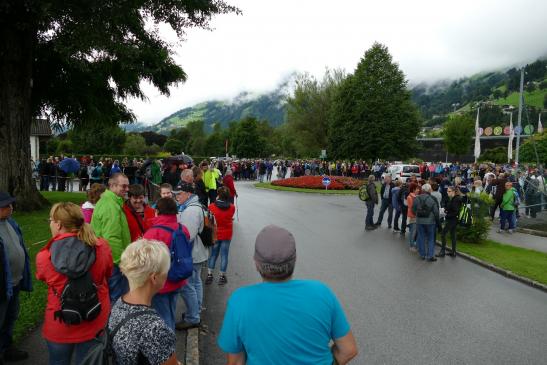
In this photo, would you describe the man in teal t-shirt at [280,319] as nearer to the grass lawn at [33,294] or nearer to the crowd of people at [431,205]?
the grass lawn at [33,294]

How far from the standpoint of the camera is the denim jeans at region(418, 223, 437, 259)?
10211mm

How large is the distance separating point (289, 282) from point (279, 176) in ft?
131

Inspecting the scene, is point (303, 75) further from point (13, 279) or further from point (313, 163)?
point (13, 279)

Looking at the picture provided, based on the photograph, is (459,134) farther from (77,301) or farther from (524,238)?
(77,301)

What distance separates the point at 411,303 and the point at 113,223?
4942 mm

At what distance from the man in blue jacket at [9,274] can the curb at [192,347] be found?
177 centimetres

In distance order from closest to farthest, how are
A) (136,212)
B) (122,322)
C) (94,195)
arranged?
(122,322) < (136,212) < (94,195)

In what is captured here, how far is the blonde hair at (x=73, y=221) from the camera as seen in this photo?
347 centimetres

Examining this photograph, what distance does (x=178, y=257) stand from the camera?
4562mm

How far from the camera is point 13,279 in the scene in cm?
440

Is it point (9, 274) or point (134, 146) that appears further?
point (134, 146)

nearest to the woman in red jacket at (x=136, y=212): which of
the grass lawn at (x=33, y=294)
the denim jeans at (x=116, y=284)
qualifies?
the denim jeans at (x=116, y=284)

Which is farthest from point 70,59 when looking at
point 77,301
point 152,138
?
point 152,138

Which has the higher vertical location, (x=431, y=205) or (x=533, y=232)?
(x=431, y=205)
